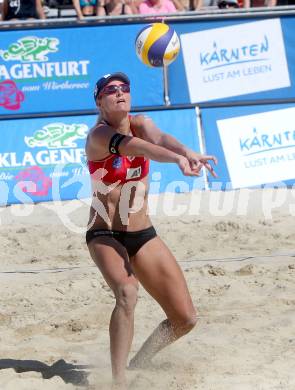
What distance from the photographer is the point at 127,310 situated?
4.43 meters

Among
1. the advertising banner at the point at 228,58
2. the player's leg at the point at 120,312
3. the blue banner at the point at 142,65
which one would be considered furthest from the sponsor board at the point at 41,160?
the player's leg at the point at 120,312

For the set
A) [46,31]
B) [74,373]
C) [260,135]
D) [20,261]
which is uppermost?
[46,31]

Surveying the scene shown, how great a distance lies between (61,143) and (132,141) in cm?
520

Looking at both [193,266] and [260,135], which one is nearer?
[193,266]

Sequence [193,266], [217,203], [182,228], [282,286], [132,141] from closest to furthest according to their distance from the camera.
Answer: [132,141] < [282,286] < [193,266] < [182,228] < [217,203]

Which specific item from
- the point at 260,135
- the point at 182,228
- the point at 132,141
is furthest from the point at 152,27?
the point at 132,141

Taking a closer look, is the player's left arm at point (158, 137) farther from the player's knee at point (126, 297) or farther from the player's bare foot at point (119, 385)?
the player's bare foot at point (119, 385)

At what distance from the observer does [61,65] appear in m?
9.66

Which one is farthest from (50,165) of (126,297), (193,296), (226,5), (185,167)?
(185,167)

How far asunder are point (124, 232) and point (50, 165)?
4778mm

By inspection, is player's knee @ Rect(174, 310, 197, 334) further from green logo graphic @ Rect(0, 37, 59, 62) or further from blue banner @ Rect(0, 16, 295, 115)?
green logo graphic @ Rect(0, 37, 59, 62)

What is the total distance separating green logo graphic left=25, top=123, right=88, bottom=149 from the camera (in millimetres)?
9398

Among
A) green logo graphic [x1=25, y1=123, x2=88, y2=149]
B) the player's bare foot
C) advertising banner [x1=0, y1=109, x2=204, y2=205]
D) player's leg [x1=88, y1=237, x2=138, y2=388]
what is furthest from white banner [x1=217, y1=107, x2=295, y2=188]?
the player's bare foot

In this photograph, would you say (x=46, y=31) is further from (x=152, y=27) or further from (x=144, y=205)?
(x=144, y=205)
